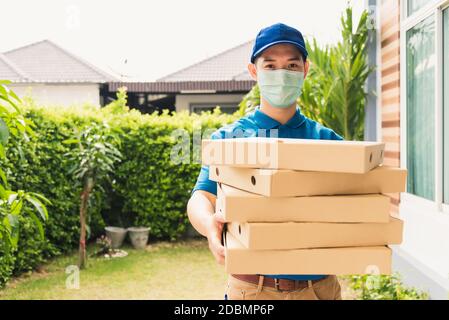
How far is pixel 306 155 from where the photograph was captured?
4.16ft

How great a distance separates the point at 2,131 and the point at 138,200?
4.73 meters

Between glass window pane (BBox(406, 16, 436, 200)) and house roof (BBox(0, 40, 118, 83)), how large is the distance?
34.9 feet

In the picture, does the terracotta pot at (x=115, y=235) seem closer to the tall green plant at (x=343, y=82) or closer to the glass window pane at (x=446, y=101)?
the tall green plant at (x=343, y=82)

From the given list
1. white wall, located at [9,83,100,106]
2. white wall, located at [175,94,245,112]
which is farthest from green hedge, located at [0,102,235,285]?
white wall, located at [9,83,100,106]

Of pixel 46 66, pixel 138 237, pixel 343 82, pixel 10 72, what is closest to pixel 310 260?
pixel 343 82

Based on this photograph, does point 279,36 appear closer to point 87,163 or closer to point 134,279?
point 134,279

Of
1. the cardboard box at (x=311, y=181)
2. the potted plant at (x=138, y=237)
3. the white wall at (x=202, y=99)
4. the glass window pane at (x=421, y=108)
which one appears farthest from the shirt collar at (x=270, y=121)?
the white wall at (x=202, y=99)

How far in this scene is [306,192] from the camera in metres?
1.32

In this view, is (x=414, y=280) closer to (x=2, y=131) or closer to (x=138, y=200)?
(x=2, y=131)

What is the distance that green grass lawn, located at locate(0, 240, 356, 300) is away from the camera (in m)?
4.84

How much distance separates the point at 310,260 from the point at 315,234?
8cm

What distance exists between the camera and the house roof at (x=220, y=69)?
1348 cm
